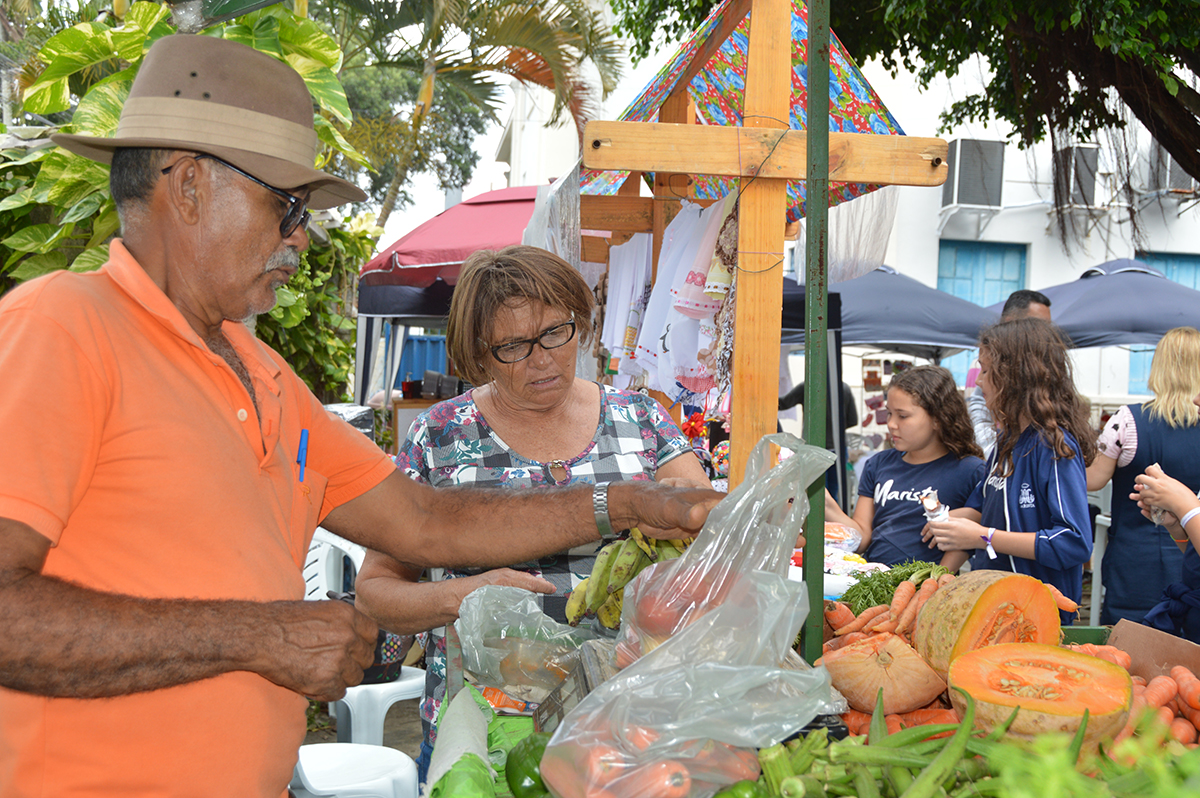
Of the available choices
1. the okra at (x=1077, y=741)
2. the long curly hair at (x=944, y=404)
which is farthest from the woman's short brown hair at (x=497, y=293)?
the long curly hair at (x=944, y=404)

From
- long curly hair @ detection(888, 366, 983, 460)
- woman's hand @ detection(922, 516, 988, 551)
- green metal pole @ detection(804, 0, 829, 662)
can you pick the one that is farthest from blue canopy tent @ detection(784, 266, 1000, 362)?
green metal pole @ detection(804, 0, 829, 662)

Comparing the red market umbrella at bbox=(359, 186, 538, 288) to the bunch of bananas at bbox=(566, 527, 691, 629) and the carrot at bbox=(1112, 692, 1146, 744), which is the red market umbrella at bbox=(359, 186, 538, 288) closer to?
the bunch of bananas at bbox=(566, 527, 691, 629)

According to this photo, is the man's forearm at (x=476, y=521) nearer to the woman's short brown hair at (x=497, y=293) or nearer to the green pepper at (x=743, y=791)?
the woman's short brown hair at (x=497, y=293)

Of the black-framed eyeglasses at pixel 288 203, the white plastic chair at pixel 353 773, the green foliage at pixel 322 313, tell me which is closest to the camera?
the black-framed eyeglasses at pixel 288 203

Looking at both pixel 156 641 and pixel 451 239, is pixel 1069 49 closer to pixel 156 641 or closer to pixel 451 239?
pixel 451 239

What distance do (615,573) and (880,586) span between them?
1264 mm

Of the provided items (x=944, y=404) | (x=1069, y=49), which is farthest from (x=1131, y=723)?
(x=1069, y=49)

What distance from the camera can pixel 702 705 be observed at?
1236 mm

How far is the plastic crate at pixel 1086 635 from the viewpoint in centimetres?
221

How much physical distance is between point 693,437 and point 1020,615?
3209 millimetres

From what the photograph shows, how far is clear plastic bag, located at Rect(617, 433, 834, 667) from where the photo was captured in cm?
148

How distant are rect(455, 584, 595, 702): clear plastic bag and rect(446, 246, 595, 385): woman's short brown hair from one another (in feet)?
2.54

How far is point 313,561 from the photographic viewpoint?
463 centimetres

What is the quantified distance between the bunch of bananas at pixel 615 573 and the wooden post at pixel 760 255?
70 centimetres
